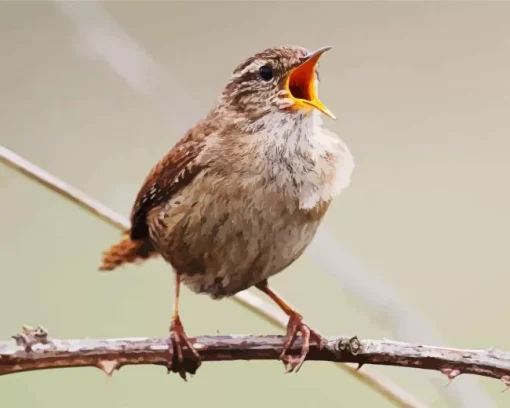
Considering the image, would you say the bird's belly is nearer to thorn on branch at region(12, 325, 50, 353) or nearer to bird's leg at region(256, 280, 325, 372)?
bird's leg at region(256, 280, 325, 372)

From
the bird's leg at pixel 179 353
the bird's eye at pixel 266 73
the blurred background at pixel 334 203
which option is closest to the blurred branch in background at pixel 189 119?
the blurred background at pixel 334 203

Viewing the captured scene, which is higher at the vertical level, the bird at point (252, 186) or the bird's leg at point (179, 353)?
the bird at point (252, 186)

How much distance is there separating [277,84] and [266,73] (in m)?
0.03

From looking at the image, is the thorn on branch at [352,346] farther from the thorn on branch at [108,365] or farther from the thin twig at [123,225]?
the thorn on branch at [108,365]

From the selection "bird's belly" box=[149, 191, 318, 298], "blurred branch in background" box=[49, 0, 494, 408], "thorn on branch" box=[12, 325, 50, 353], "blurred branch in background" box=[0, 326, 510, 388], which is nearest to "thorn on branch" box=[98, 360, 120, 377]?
"blurred branch in background" box=[0, 326, 510, 388]

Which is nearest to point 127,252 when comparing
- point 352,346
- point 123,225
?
point 123,225

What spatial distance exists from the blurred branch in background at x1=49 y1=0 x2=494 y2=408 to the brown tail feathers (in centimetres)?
27

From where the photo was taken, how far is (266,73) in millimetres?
1294

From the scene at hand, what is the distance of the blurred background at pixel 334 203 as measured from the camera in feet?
4.72

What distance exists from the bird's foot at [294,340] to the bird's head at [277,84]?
1.30 feet

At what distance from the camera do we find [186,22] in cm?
156

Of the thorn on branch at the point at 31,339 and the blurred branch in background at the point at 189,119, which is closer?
the thorn on branch at the point at 31,339

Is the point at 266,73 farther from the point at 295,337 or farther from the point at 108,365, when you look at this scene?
the point at 108,365

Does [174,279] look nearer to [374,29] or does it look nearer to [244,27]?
[244,27]
